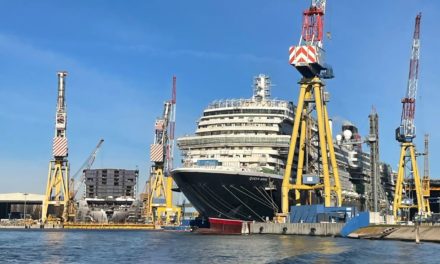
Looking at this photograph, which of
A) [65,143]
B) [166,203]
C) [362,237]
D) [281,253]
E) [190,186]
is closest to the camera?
[281,253]

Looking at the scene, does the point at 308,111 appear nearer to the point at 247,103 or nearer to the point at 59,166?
the point at 247,103

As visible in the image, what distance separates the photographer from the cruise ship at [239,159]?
324ft

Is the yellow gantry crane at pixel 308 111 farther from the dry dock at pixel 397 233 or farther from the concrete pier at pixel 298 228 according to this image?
the dry dock at pixel 397 233

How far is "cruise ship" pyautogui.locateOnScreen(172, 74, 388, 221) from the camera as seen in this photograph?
98.9m

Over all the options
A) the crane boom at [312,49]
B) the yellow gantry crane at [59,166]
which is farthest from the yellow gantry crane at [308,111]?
the yellow gantry crane at [59,166]

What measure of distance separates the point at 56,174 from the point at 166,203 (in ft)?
115

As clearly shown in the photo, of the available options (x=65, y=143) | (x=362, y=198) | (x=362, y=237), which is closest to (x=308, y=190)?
(x=362, y=237)

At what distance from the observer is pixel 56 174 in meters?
182

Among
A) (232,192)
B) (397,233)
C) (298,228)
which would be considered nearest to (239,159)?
(232,192)

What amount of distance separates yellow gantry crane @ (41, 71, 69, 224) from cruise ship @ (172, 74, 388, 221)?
70671 millimetres

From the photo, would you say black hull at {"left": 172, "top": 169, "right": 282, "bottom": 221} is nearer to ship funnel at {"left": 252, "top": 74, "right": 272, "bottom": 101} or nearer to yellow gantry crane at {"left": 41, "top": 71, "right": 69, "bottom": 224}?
ship funnel at {"left": 252, "top": 74, "right": 272, "bottom": 101}

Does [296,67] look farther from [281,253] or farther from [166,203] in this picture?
[166,203]

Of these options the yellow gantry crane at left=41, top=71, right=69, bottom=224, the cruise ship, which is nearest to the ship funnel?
the cruise ship

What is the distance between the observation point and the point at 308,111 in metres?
117
